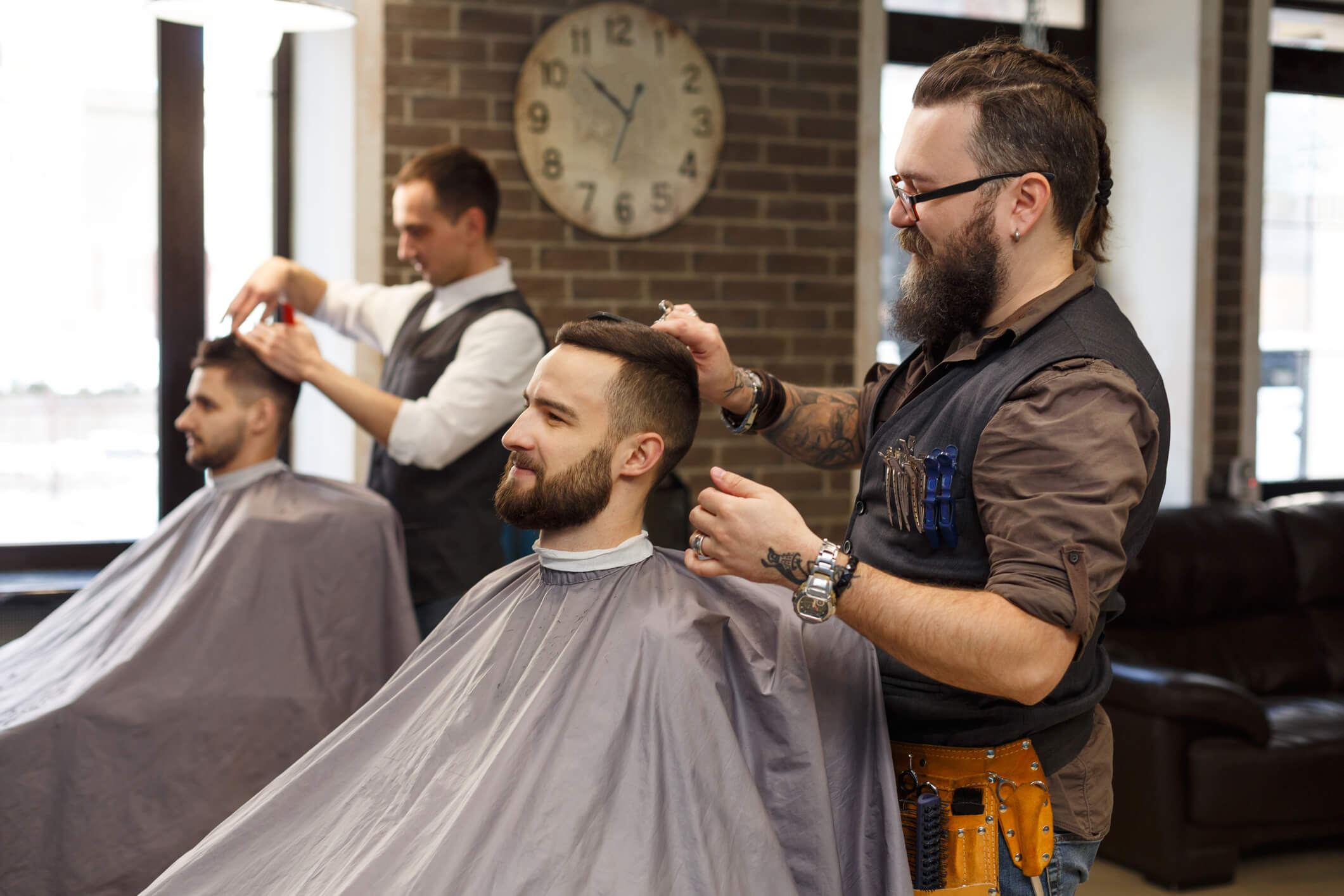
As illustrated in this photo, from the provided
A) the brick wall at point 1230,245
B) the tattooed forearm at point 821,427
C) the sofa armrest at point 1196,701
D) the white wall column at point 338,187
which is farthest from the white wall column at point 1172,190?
the tattooed forearm at point 821,427

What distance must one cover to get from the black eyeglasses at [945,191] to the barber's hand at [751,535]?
0.42 m

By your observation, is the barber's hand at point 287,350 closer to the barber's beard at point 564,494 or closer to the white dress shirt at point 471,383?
the white dress shirt at point 471,383

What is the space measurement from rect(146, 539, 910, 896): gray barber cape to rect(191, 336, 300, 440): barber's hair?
1300 mm

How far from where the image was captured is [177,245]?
387 centimetres

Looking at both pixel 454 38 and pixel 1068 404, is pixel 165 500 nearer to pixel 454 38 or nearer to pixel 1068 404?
pixel 454 38

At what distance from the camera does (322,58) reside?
3.75m

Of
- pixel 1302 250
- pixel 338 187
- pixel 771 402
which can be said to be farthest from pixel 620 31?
pixel 1302 250

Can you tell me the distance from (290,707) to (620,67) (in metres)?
2.23

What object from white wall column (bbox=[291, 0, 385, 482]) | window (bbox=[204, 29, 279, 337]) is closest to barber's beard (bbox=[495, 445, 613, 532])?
white wall column (bbox=[291, 0, 385, 482])

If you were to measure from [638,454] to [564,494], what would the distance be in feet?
0.38

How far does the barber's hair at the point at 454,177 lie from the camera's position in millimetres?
2844

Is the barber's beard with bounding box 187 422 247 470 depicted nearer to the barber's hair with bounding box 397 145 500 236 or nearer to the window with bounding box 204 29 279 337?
the barber's hair with bounding box 397 145 500 236

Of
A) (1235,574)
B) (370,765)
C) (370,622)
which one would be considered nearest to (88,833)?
(370,622)

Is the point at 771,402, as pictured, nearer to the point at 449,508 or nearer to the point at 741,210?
the point at 449,508
